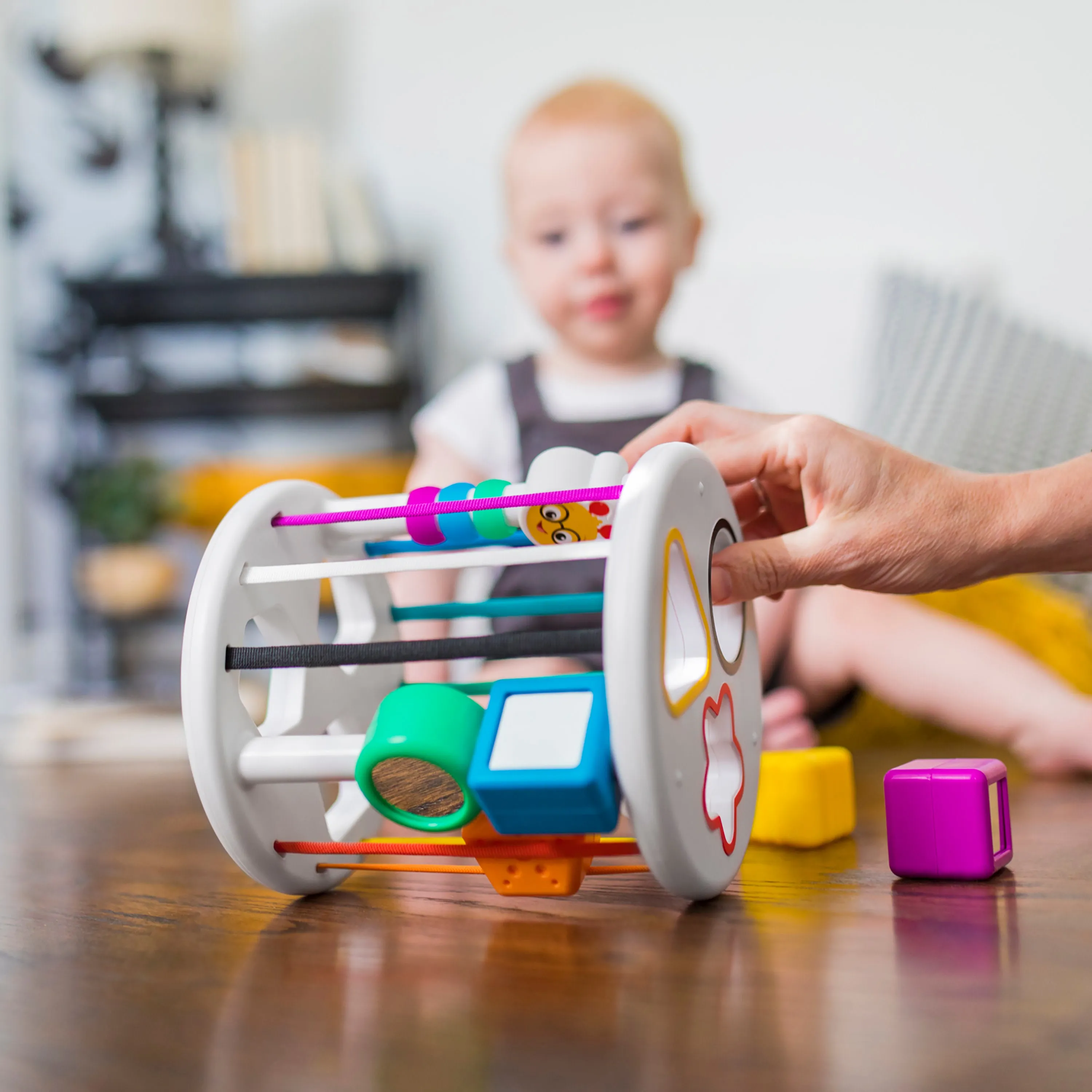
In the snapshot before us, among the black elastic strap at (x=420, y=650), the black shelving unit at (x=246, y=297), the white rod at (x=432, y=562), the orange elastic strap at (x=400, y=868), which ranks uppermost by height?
the black shelving unit at (x=246, y=297)

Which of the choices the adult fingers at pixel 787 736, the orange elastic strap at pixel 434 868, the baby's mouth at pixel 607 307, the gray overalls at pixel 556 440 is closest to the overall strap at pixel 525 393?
the gray overalls at pixel 556 440

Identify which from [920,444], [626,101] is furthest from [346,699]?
[920,444]

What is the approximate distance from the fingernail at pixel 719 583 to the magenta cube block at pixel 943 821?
132mm

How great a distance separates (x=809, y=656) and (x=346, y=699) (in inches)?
22.2

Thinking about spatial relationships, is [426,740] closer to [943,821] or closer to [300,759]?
[300,759]

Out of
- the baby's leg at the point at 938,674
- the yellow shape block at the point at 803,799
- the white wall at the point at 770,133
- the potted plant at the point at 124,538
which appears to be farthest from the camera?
the potted plant at the point at 124,538

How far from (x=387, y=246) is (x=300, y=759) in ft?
7.38

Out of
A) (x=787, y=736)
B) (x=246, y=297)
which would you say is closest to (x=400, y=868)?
(x=787, y=736)

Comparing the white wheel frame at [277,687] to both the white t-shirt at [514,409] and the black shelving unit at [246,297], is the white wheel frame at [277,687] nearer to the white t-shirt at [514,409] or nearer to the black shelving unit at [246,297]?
the white t-shirt at [514,409]

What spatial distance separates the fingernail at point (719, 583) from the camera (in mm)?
563

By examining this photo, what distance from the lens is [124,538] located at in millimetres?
2246

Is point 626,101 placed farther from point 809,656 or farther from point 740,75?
point 740,75

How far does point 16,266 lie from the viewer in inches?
105

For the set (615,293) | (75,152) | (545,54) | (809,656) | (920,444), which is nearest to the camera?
(809,656)
